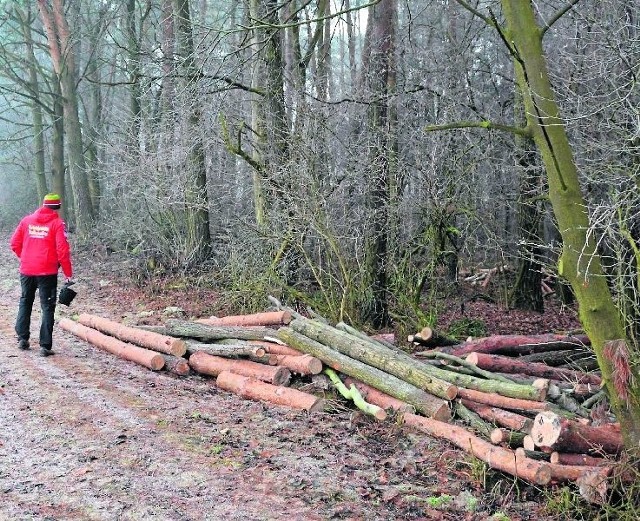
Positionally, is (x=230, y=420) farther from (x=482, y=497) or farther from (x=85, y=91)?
(x=85, y=91)

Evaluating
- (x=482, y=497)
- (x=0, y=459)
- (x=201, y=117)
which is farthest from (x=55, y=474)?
(x=201, y=117)

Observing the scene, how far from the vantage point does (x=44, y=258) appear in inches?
349

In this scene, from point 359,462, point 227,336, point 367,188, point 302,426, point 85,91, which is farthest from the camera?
point 85,91

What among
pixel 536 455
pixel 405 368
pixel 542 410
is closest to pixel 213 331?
pixel 405 368

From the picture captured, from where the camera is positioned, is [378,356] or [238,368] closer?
[378,356]

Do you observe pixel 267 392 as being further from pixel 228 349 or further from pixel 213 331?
pixel 213 331

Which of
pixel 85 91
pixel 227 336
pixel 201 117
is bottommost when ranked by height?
pixel 227 336

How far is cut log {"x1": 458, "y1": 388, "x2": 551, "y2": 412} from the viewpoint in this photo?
6.64m

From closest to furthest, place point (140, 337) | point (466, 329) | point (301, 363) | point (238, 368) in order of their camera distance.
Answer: point (301, 363), point (238, 368), point (140, 337), point (466, 329)

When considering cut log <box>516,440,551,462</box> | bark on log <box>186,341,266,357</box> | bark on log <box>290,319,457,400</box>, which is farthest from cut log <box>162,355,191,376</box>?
cut log <box>516,440,551,462</box>

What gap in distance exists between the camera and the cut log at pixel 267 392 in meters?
7.21

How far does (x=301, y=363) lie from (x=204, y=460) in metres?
2.26

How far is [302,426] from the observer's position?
22.1 ft

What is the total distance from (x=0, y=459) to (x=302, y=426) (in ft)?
9.08
